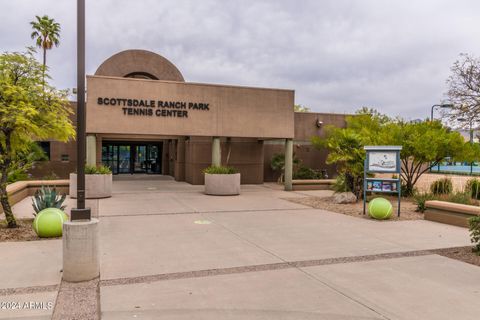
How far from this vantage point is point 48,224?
872cm

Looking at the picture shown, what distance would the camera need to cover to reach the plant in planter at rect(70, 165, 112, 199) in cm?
1599

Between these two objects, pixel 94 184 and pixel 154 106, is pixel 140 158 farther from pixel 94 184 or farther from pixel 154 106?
pixel 94 184

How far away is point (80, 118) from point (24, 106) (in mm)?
3197

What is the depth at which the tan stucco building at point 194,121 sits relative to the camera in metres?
17.8

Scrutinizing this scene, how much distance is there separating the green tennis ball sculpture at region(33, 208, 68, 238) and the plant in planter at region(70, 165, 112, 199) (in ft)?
23.6

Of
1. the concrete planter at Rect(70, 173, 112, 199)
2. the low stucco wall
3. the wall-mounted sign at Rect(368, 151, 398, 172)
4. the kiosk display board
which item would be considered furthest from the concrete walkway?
the concrete planter at Rect(70, 173, 112, 199)

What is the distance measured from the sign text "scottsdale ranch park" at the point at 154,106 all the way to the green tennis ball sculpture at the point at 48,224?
31.4 feet

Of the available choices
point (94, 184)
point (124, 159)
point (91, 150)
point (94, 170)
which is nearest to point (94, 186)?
point (94, 184)

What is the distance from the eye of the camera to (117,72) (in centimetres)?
2894

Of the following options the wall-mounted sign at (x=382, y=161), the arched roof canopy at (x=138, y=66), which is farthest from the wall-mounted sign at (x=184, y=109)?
the arched roof canopy at (x=138, y=66)

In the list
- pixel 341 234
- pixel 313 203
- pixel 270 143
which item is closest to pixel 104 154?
pixel 270 143

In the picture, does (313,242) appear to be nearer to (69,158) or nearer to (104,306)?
(104,306)

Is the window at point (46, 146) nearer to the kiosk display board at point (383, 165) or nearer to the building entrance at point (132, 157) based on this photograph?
the building entrance at point (132, 157)

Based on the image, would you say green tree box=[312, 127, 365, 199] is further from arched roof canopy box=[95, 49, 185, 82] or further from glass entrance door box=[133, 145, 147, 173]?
glass entrance door box=[133, 145, 147, 173]
